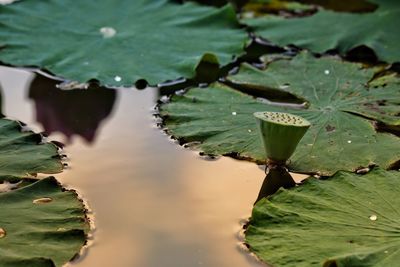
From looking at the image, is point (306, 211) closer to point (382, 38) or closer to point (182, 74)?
point (182, 74)

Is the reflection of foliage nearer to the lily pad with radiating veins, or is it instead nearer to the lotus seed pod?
the lily pad with radiating veins

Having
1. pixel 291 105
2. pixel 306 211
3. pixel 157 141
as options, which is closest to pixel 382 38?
pixel 291 105

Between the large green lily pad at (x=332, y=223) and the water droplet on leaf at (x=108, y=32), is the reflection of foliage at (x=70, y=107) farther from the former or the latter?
the large green lily pad at (x=332, y=223)

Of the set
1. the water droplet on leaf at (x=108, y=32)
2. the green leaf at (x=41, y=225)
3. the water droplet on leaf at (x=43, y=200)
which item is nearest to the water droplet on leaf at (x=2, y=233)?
the green leaf at (x=41, y=225)

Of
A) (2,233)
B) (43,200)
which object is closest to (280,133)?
(43,200)

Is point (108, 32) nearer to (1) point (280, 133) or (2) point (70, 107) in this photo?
(2) point (70, 107)
